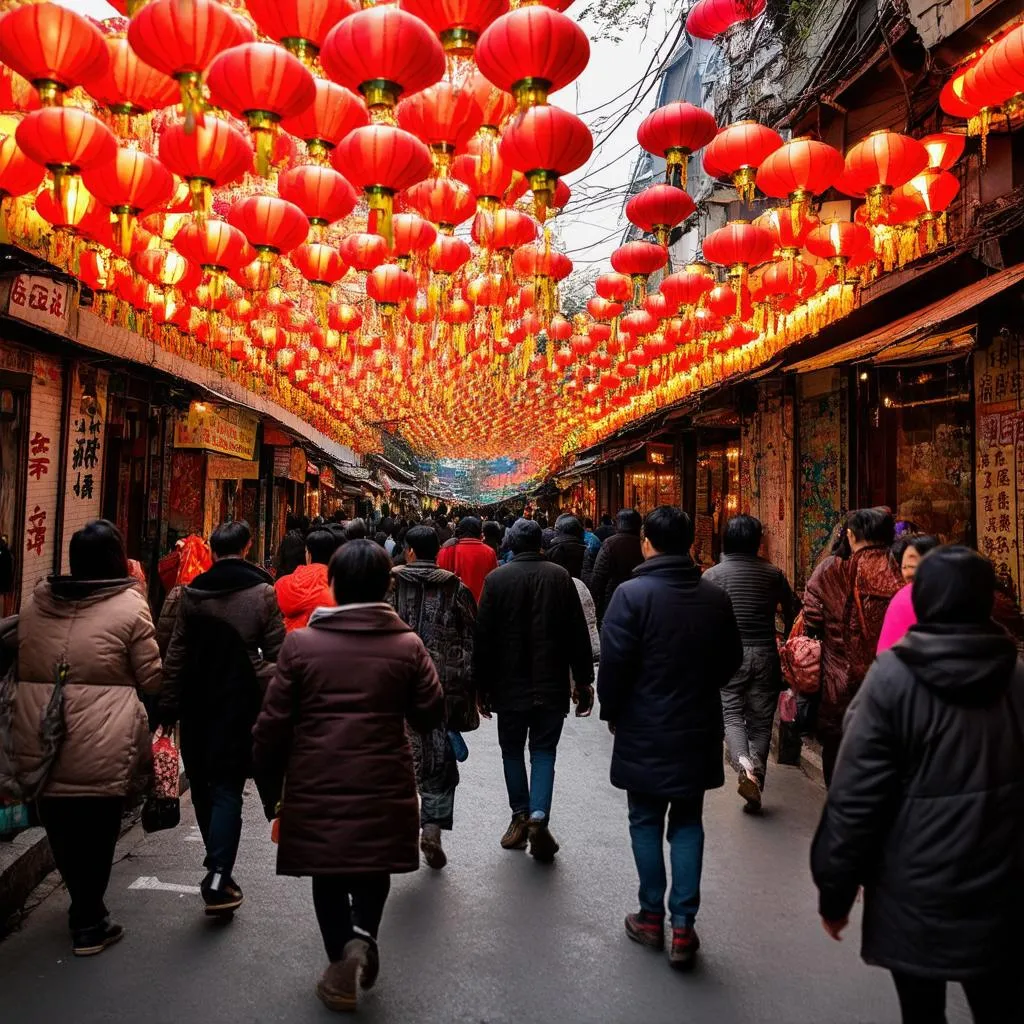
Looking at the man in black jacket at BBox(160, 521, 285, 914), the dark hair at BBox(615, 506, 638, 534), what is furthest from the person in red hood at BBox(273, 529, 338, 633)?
the dark hair at BBox(615, 506, 638, 534)

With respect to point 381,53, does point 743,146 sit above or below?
above

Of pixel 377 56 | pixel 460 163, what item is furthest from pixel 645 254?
pixel 377 56

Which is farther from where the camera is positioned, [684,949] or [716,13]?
[716,13]

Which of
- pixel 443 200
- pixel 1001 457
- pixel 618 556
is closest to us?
pixel 443 200

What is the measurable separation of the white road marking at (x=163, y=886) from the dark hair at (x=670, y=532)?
127 inches

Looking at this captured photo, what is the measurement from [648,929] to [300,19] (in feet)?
16.7

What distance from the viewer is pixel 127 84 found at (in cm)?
473

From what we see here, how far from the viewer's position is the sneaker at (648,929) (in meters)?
3.70

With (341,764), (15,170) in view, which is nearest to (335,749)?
(341,764)

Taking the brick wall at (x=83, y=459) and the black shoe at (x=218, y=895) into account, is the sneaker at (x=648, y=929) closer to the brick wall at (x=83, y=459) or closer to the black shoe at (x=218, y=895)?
the black shoe at (x=218, y=895)

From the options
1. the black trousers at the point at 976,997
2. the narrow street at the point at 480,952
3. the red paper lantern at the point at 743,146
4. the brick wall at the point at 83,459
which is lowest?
the narrow street at the point at 480,952

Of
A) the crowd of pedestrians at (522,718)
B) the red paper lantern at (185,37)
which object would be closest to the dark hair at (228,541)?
the crowd of pedestrians at (522,718)

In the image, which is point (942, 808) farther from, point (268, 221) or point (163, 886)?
point (268, 221)

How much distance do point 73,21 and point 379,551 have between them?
11.1ft
